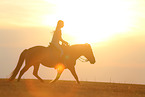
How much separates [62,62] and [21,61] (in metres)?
2.07

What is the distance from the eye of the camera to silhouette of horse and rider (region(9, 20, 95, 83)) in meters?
15.9

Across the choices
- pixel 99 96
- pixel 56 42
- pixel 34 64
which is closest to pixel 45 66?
pixel 34 64

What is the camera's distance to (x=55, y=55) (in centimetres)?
1627

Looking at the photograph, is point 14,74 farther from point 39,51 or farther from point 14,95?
point 14,95

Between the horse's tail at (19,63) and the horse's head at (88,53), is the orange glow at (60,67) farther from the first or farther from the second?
the horse's tail at (19,63)

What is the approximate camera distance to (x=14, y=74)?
15891 millimetres

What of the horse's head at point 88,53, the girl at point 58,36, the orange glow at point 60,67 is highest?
the girl at point 58,36

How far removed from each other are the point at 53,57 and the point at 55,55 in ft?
0.60

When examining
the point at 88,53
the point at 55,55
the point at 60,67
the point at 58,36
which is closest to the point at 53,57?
the point at 55,55

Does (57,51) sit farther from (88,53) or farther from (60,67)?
(88,53)

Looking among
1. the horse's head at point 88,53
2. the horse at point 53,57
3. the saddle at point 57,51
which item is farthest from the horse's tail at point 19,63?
the horse's head at point 88,53

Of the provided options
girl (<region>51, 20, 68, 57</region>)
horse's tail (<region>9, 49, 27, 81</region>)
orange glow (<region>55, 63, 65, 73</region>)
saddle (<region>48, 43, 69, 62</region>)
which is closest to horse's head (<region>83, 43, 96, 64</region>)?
saddle (<region>48, 43, 69, 62</region>)

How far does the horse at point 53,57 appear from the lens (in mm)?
15953

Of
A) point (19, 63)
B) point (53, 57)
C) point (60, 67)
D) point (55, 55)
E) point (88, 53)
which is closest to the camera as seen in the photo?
point (19, 63)
